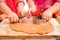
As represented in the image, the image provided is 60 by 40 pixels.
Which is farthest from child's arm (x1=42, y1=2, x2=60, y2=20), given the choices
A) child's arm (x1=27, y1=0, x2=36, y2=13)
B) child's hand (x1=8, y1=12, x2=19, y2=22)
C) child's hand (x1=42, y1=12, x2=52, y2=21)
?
child's hand (x1=8, y1=12, x2=19, y2=22)

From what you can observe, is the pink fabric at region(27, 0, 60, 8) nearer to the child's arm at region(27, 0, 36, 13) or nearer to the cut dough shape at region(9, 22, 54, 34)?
the child's arm at region(27, 0, 36, 13)

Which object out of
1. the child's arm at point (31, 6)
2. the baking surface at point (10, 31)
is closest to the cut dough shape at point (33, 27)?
the baking surface at point (10, 31)

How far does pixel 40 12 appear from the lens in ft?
3.65

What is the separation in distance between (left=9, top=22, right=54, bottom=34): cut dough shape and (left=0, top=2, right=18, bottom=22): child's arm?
0.18 ft

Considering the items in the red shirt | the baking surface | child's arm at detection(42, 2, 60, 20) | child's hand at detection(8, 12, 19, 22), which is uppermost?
the red shirt

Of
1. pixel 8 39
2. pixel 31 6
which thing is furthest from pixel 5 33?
pixel 31 6

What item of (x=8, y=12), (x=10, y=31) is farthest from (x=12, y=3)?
(x=10, y=31)

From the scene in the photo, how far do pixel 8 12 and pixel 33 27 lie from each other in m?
0.26

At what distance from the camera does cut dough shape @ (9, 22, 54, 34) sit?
3.63 ft

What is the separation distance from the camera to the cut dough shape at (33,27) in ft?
3.63

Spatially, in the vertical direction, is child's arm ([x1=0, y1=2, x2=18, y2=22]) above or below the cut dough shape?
above

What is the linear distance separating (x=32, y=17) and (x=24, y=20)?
0.25ft

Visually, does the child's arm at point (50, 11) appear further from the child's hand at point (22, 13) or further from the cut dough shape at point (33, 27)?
the child's hand at point (22, 13)

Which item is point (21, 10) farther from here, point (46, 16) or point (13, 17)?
point (46, 16)
